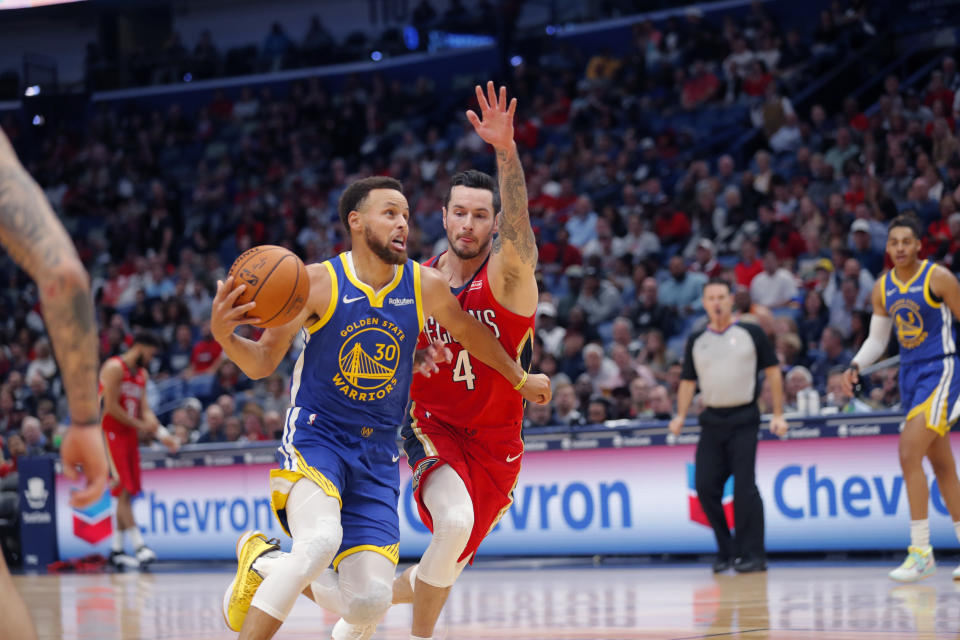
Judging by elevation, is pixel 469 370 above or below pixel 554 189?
below

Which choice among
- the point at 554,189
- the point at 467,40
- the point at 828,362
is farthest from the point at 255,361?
the point at 467,40

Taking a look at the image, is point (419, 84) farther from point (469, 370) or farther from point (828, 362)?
point (469, 370)

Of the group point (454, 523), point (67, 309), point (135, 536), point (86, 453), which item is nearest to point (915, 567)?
point (454, 523)

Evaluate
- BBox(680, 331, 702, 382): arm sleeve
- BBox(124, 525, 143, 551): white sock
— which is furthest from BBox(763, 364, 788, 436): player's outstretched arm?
BBox(124, 525, 143, 551): white sock

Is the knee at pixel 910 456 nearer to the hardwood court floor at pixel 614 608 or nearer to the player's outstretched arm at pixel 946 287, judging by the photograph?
the hardwood court floor at pixel 614 608

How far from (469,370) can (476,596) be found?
12.4 feet

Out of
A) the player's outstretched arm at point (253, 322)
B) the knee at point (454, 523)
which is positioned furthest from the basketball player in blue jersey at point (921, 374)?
the player's outstretched arm at point (253, 322)

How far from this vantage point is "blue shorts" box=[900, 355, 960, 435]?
27.1 ft

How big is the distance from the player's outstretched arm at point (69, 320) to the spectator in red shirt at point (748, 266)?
37.8 ft

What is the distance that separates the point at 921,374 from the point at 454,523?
4.72m

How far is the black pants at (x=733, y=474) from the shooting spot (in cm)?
969

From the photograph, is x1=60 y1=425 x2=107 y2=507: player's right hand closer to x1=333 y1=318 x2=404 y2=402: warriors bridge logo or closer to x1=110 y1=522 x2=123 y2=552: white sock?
x1=333 y1=318 x2=404 y2=402: warriors bridge logo

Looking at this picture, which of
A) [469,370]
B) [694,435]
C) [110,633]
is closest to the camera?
[469,370]

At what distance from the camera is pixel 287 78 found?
79.0ft
